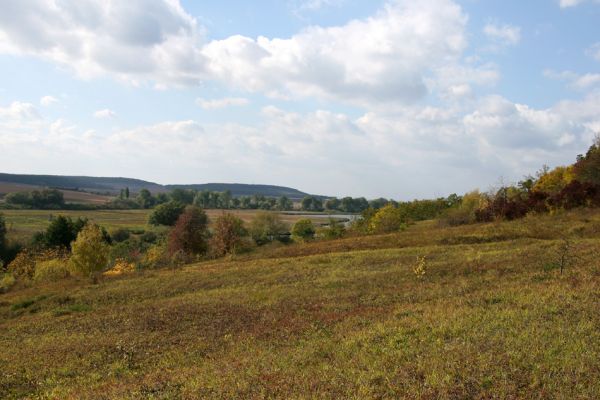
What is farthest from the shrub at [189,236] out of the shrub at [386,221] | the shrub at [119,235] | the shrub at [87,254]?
the shrub at [119,235]

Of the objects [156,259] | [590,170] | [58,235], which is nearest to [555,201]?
[590,170]

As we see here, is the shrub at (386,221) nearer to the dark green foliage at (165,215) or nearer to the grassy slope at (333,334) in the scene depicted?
the grassy slope at (333,334)

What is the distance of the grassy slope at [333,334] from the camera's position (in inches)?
331

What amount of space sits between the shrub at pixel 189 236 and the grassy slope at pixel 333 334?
39.1 m

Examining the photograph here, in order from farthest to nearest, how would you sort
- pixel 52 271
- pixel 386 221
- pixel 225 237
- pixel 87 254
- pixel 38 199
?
pixel 38 199
pixel 386 221
pixel 225 237
pixel 52 271
pixel 87 254

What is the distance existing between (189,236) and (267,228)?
2104 inches

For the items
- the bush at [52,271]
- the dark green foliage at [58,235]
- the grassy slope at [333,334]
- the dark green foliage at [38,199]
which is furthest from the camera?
the dark green foliage at [38,199]

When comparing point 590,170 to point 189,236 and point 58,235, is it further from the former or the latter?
point 58,235

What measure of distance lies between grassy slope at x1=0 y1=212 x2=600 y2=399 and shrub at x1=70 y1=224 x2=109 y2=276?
2224 cm

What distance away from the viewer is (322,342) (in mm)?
12078

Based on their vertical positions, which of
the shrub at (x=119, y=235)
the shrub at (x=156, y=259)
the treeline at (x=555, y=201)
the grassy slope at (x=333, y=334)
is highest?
the treeline at (x=555, y=201)

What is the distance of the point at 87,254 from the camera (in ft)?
162

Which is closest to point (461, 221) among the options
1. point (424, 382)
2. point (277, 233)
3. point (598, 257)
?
point (598, 257)

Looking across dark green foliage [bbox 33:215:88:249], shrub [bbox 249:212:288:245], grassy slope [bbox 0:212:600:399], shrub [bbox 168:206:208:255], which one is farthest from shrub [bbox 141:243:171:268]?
shrub [bbox 249:212:288:245]
